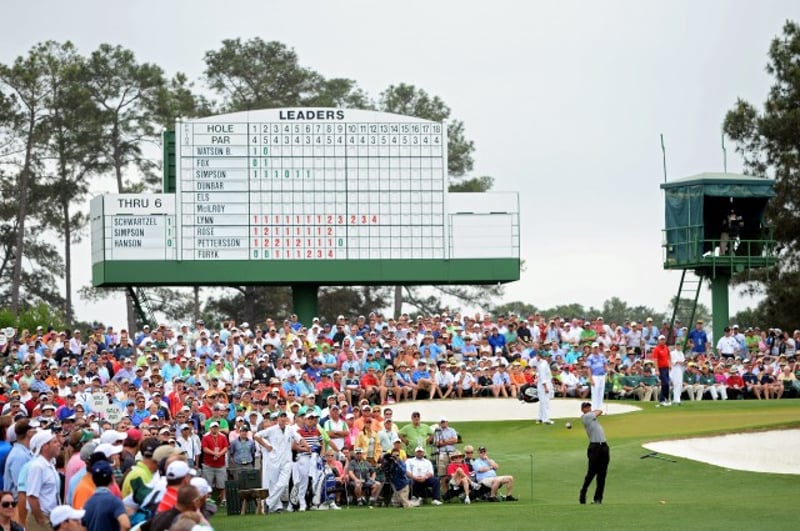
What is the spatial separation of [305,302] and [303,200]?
3.27 m

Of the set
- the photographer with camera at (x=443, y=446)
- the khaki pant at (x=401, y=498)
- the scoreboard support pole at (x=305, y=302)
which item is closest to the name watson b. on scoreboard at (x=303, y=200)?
the scoreboard support pole at (x=305, y=302)

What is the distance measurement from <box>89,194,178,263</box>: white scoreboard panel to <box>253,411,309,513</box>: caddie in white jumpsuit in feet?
60.8

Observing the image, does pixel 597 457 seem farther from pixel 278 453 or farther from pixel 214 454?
pixel 214 454

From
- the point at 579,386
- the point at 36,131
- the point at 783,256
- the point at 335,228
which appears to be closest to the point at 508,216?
the point at 335,228

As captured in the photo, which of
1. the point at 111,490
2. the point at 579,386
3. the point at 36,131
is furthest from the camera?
the point at 36,131

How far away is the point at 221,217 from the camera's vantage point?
42281 mm

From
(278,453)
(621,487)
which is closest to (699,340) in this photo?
(621,487)

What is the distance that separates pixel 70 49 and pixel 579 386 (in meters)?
37.0

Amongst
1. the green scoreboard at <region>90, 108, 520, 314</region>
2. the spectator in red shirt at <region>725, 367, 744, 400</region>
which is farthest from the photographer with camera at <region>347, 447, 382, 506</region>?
→ the green scoreboard at <region>90, 108, 520, 314</region>

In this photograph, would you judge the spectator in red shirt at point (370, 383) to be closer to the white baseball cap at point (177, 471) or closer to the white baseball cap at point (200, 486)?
the white baseball cap at point (177, 471)

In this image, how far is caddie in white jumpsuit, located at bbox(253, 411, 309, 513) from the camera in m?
24.0

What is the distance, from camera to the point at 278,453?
2406cm

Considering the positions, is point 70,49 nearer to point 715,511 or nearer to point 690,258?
point 690,258

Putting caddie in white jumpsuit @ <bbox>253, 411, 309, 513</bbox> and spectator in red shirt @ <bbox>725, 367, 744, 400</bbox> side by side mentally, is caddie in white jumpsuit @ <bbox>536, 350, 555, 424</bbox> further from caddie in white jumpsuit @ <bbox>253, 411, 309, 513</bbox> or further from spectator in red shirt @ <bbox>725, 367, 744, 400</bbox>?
caddie in white jumpsuit @ <bbox>253, 411, 309, 513</bbox>
